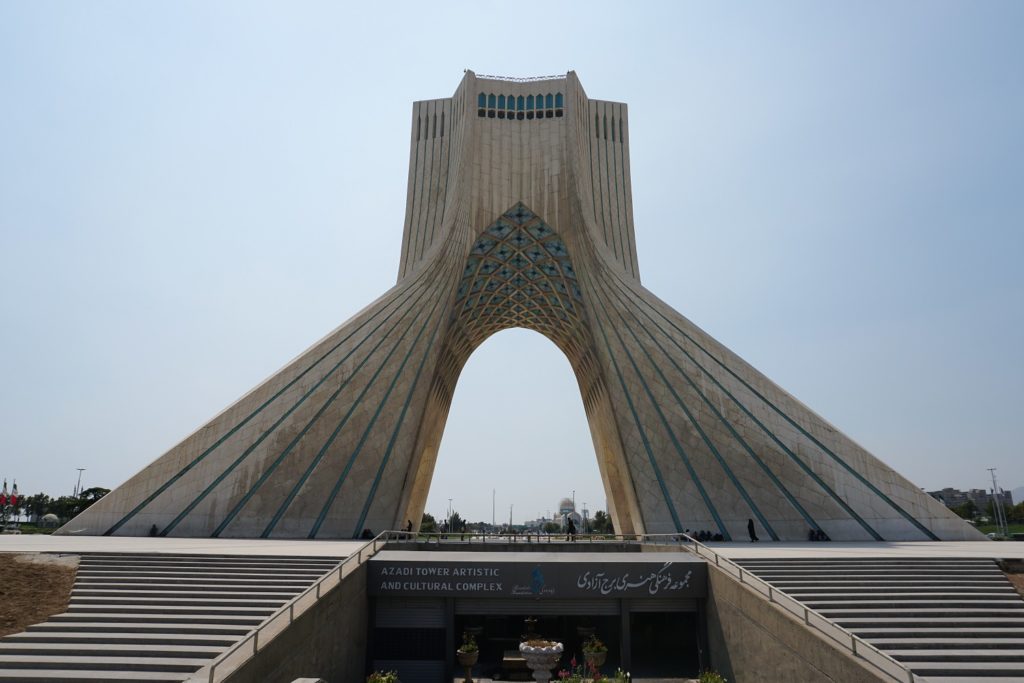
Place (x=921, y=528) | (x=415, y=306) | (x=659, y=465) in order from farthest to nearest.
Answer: (x=415, y=306) < (x=659, y=465) < (x=921, y=528)

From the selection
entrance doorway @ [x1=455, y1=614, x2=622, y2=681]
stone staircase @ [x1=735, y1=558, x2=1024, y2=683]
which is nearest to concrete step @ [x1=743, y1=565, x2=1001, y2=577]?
stone staircase @ [x1=735, y1=558, x2=1024, y2=683]

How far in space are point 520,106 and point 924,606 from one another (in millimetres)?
22466

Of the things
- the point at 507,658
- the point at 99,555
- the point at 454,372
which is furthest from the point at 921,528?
the point at 454,372

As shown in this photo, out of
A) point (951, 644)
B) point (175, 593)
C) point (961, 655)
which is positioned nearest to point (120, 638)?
point (175, 593)

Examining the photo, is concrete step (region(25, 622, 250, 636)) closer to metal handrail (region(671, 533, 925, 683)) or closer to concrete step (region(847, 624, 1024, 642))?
metal handrail (region(671, 533, 925, 683))

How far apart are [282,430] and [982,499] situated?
170812 mm

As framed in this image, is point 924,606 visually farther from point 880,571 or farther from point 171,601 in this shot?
point 171,601

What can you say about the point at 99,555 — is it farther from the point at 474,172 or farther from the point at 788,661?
the point at 474,172

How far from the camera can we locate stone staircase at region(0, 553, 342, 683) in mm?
6258

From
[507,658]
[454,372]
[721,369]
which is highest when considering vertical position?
[454,372]

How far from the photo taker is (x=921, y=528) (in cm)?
1488

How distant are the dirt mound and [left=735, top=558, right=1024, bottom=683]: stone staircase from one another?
9.79 m

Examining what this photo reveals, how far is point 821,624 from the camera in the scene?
23.0 ft

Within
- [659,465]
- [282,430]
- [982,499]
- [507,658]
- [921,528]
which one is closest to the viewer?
[507,658]
